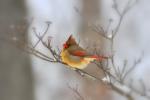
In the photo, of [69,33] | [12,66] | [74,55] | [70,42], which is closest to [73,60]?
[74,55]

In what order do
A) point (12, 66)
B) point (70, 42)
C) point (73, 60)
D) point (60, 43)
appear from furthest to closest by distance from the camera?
1. point (60, 43)
2. point (12, 66)
3. point (73, 60)
4. point (70, 42)

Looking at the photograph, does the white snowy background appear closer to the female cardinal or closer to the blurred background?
the blurred background

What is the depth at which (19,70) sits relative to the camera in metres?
7.27

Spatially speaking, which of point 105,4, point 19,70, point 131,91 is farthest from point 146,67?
point 131,91

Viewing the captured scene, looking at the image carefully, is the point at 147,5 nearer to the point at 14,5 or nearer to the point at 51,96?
the point at 51,96

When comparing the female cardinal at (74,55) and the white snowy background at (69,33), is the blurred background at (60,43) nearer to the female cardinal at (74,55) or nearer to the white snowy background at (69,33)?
the white snowy background at (69,33)

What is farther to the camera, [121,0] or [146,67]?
[121,0]

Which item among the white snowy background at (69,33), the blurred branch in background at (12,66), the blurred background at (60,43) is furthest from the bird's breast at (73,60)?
the white snowy background at (69,33)

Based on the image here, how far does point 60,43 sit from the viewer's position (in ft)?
24.1

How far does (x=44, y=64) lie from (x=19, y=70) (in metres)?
2.46

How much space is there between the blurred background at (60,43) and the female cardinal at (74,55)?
0.44 feet

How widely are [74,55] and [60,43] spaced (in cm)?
220

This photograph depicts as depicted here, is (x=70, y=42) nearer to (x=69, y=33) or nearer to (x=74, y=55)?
(x=74, y=55)

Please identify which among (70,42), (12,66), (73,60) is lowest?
(12,66)
